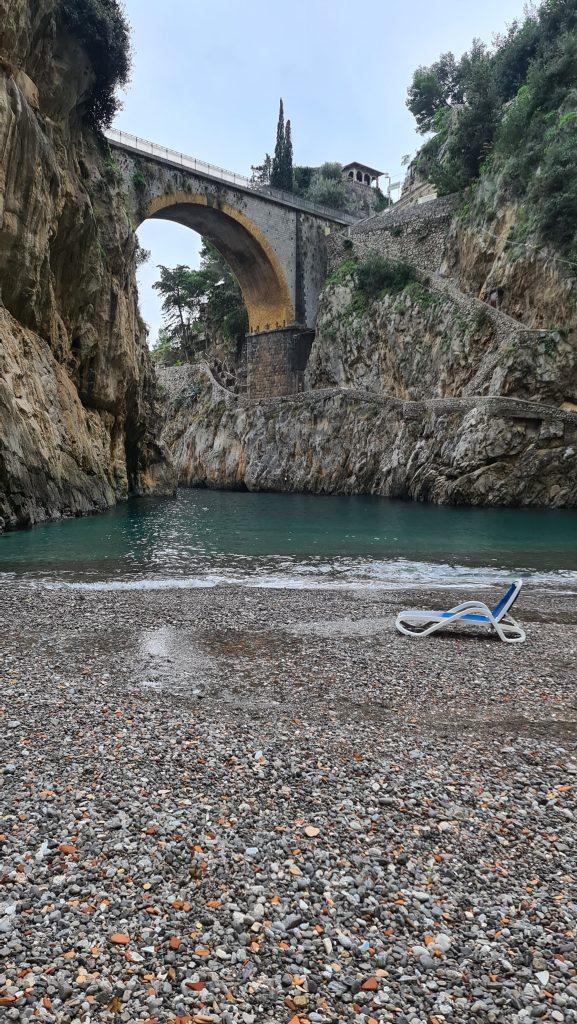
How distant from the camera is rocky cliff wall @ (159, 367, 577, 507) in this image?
3412cm

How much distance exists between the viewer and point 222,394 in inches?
2308

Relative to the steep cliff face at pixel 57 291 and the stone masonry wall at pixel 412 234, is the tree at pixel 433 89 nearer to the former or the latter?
the stone masonry wall at pixel 412 234

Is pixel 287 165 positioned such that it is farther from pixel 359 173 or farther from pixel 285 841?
pixel 285 841

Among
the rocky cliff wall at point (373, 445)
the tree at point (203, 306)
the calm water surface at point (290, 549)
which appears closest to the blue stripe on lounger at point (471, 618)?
the calm water surface at point (290, 549)

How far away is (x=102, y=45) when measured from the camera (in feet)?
86.1

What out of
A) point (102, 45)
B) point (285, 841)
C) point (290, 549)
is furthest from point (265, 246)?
point (285, 841)

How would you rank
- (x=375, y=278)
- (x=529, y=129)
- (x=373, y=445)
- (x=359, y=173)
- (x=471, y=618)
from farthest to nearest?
(x=359, y=173) → (x=375, y=278) → (x=373, y=445) → (x=529, y=129) → (x=471, y=618)

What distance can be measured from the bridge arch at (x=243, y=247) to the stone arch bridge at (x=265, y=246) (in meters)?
0.06

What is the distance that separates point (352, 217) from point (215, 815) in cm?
6360

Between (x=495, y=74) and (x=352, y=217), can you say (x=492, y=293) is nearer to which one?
(x=495, y=74)

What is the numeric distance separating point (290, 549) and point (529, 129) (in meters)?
31.9

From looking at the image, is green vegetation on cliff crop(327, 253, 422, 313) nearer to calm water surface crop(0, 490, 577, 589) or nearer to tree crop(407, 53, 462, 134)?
calm water surface crop(0, 490, 577, 589)

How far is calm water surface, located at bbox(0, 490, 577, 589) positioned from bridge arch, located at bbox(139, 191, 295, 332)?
2591cm

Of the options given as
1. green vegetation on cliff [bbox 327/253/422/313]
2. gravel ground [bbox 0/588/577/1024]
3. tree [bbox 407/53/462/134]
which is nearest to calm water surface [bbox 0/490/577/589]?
gravel ground [bbox 0/588/577/1024]
